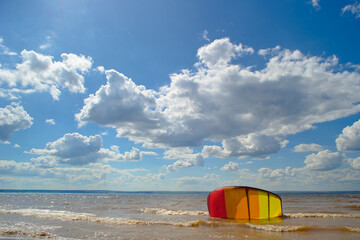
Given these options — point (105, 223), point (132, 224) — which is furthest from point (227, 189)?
point (105, 223)

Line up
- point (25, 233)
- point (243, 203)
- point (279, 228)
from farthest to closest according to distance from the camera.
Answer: point (243, 203) < point (279, 228) < point (25, 233)

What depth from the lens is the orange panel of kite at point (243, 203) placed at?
13992 mm

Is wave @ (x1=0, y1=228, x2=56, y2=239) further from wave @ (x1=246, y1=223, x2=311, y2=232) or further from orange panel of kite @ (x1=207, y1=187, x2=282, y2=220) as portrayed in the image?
wave @ (x1=246, y1=223, x2=311, y2=232)

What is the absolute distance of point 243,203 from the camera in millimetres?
14062

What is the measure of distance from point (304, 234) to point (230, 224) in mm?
3466

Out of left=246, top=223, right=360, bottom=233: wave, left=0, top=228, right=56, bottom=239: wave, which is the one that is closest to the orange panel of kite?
left=246, top=223, right=360, bottom=233: wave

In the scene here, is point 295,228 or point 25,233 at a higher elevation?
point 295,228

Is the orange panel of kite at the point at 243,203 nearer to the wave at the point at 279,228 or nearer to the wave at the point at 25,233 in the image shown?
the wave at the point at 279,228

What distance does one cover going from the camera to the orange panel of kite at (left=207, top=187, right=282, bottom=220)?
45.9ft

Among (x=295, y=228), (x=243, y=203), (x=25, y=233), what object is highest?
(x=243, y=203)

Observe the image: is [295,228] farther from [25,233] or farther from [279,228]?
[25,233]

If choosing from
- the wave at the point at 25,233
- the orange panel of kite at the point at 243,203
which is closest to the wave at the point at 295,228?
the orange panel of kite at the point at 243,203

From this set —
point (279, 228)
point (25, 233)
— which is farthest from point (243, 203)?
point (25, 233)

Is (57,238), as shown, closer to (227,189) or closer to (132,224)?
(132,224)
